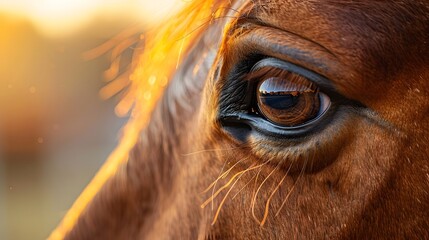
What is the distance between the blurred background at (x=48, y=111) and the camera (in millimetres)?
15062

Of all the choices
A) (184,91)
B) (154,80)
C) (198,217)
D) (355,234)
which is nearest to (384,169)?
(355,234)

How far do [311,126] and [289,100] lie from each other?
0.26 ft

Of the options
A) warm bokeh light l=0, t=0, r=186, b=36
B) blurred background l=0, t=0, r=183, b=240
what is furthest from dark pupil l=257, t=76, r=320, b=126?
warm bokeh light l=0, t=0, r=186, b=36

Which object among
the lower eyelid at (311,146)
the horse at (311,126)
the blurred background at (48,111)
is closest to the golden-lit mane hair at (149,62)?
the horse at (311,126)

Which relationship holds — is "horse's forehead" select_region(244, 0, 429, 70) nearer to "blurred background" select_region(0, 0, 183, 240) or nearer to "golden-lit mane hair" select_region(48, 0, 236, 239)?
"golden-lit mane hair" select_region(48, 0, 236, 239)

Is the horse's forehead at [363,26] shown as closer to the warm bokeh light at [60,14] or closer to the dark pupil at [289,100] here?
the dark pupil at [289,100]

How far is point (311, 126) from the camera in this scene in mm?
1311

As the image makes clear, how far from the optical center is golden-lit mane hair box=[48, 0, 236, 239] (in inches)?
65.7

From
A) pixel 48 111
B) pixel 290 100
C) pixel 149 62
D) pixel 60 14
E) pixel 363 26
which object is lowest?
pixel 48 111

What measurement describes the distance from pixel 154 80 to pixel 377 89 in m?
0.99

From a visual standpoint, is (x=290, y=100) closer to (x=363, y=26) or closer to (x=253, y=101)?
(x=253, y=101)

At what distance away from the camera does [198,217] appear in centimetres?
157

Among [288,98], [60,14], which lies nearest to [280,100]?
[288,98]

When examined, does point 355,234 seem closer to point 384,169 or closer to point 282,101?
point 384,169
